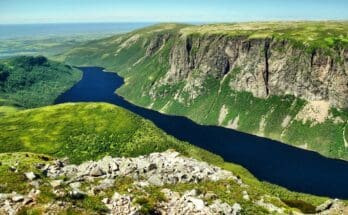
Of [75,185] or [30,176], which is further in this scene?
[75,185]

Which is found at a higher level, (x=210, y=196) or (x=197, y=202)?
(x=197, y=202)

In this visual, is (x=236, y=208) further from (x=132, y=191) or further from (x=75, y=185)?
(x=75, y=185)

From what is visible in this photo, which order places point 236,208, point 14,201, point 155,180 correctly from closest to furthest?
1. point 14,201
2. point 236,208
3. point 155,180

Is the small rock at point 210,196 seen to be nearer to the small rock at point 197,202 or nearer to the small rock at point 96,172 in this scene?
the small rock at point 197,202

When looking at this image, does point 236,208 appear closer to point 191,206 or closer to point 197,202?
point 197,202

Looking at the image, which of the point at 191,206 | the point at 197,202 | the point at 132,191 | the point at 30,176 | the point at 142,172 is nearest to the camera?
the point at 191,206

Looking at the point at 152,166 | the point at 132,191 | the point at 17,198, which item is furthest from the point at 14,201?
the point at 152,166

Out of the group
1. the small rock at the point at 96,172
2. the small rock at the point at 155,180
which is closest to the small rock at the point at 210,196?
the small rock at the point at 155,180

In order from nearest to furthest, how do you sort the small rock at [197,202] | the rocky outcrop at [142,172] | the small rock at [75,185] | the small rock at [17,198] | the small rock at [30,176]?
the small rock at [17,198], the small rock at [197,202], the small rock at [30,176], the small rock at [75,185], the rocky outcrop at [142,172]

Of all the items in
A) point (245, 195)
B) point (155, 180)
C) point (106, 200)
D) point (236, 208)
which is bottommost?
point (245, 195)

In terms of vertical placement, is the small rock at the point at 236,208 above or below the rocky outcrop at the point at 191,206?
below
